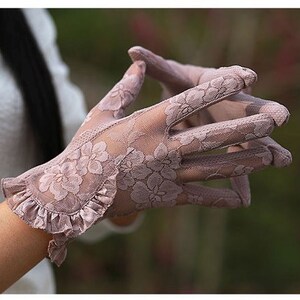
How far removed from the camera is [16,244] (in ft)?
2.26

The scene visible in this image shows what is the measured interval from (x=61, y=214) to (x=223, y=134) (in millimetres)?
205

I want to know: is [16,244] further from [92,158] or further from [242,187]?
[242,187]

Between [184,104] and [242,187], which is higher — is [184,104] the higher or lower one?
the higher one

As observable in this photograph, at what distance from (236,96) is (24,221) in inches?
11.9

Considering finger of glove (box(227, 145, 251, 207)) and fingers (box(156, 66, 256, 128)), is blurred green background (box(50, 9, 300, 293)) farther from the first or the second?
fingers (box(156, 66, 256, 128))

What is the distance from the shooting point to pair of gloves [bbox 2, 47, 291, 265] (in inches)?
26.4

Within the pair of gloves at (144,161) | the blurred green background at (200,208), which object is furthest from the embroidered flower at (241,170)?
the blurred green background at (200,208)

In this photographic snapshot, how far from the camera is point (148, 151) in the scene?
26.9 inches

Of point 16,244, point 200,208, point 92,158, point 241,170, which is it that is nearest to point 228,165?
point 241,170

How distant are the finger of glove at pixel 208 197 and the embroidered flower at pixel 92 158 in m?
0.11

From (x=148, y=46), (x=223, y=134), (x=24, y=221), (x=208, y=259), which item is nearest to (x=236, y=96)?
(x=223, y=134)

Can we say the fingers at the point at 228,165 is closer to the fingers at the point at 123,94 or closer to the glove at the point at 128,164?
the glove at the point at 128,164

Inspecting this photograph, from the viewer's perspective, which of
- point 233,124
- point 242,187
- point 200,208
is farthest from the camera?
point 200,208

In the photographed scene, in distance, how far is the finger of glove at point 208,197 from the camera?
73cm
